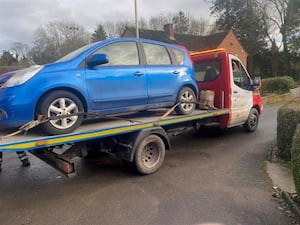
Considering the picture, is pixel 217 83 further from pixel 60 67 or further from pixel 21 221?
pixel 21 221

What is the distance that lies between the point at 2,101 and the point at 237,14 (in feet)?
121

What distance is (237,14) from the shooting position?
3588 cm

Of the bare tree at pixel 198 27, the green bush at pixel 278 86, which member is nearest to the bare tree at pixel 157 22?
the bare tree at pixel 198 27

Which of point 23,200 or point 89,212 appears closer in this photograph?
point 89,212

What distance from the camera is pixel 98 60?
4.26 metres

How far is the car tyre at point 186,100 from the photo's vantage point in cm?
576

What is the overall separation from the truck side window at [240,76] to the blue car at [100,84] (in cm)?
179

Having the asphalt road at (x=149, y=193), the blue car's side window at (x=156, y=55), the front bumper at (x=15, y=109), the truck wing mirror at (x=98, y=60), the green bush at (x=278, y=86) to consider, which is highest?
the blue car's side window at (x=156, y=55)

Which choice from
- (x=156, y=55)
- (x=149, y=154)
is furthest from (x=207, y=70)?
(x=149, y=154)

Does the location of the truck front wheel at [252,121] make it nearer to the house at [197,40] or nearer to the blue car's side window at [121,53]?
the blue car's side window at [121,53]

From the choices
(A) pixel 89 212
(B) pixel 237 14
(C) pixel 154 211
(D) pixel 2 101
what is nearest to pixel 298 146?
(C) pixel 154 211

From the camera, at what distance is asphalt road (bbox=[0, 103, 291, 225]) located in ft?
11.6

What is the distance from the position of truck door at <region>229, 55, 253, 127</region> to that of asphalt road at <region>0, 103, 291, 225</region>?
131 centimetres

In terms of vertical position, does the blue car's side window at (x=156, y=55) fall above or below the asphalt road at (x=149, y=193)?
above
